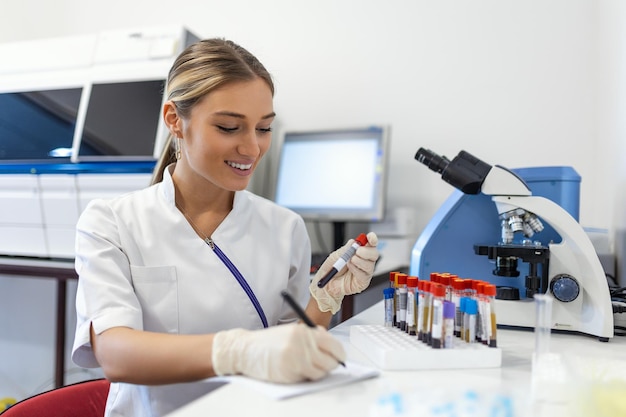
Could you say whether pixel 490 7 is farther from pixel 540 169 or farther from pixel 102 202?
pixel 102 202

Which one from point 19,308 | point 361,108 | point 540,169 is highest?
point 361,108

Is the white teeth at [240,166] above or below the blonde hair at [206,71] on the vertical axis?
below

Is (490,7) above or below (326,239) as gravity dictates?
above

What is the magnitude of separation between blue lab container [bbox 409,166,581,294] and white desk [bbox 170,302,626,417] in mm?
283

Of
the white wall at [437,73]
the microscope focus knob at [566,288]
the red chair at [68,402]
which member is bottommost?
the red chair at [68,402]

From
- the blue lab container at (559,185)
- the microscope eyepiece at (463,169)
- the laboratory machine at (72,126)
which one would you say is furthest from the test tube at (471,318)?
the laboratory machine at (72,126)

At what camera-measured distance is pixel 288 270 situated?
4.00 feet

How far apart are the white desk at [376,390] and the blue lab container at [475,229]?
283mm

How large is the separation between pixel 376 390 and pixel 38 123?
82.1 inches

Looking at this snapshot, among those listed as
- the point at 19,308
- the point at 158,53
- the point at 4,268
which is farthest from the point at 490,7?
the point at 19,308

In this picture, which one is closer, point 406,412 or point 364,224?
point 406,412

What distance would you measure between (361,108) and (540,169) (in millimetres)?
1204

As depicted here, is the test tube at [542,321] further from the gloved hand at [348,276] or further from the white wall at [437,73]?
the white wall at [437,73]

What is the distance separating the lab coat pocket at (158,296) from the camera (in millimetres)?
1050
